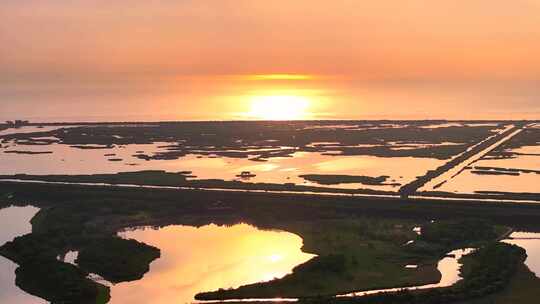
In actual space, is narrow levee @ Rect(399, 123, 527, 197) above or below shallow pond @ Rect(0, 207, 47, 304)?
above

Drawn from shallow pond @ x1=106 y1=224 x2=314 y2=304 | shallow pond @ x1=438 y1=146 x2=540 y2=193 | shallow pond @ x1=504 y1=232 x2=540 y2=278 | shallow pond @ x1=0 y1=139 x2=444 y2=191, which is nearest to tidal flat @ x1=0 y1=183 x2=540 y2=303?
shallow pond @ x1=106 y1=224 x2=314 y2=304

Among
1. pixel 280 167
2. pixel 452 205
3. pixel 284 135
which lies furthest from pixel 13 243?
pixel 284 135

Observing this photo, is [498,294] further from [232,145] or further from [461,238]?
[232,145]

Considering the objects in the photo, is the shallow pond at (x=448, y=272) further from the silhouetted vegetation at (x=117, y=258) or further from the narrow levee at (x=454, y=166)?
the narrow levee at (x=454, y=166)

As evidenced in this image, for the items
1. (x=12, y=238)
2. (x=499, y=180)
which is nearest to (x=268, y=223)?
(x=12, y=238)

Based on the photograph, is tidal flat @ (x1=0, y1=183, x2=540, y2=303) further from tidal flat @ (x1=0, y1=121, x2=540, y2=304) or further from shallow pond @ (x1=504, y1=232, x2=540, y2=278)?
shallow pond @ (x1=504, y1=232, x2=540, y2=278)

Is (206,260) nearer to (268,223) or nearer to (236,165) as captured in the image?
(268,223)
